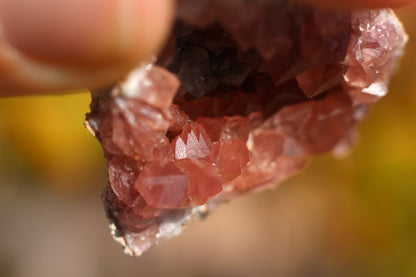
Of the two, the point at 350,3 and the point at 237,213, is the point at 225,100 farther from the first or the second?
the point at 237,213

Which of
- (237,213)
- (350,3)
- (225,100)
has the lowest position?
(237,213)

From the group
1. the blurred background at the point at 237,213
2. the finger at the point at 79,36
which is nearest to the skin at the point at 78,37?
the finger at the point at 79,36

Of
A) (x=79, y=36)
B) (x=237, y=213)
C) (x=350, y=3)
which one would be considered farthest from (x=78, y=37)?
(x=237, y=213)

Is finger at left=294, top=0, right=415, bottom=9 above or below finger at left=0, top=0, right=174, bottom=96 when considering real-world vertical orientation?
below

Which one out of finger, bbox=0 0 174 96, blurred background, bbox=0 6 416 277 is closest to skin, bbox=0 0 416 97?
finger, bbox=0 0 174 96

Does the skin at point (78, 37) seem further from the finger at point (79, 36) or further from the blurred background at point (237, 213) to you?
the blurred background at point (237, 213)

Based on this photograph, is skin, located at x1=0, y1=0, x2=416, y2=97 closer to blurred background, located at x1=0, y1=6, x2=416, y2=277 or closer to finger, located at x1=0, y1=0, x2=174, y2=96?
finger, located at x1=0, y1=0, x2=174, y2=96

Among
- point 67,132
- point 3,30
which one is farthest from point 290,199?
point 3,30
